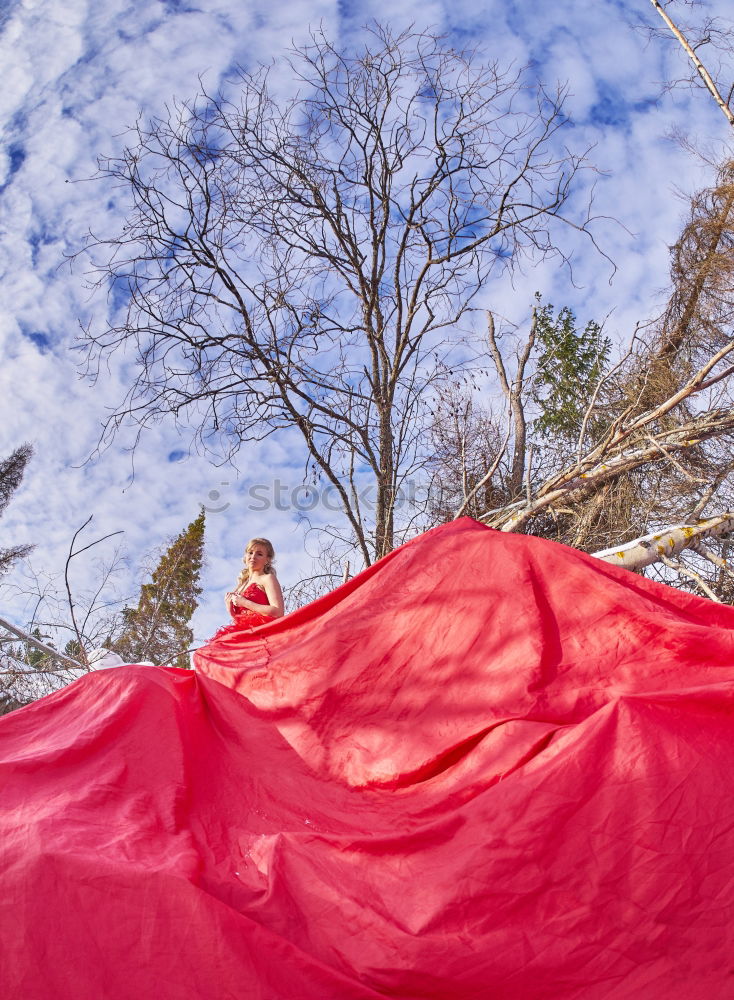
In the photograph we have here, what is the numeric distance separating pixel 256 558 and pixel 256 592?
0.23 meters

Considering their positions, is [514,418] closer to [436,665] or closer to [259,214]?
[259,214]

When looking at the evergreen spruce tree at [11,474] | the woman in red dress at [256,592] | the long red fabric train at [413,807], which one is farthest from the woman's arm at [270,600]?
the evergreen spruce tree at [11,474]

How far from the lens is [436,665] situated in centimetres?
286

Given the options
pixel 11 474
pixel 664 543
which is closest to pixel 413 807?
pixel 664 543

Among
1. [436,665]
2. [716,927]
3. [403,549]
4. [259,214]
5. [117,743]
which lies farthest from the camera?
[259,214]

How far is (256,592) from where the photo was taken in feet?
16.4

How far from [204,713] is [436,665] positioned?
909mm

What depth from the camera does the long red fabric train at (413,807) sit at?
1756mm

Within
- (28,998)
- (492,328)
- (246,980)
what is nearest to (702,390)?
(492,328)

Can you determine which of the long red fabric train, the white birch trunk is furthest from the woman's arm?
the white birch trunk

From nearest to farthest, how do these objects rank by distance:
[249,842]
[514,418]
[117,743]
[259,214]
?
1. [249,842]
2. [117,743]
3. [514,418]
4. [259,214]

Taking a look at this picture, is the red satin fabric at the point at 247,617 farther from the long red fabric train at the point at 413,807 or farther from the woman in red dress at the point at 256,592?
the long red fabric train at the point at 413,807

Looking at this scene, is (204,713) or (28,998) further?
(204,713)

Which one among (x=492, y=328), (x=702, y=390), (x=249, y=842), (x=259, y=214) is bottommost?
Answer: (x=249, y=842)
